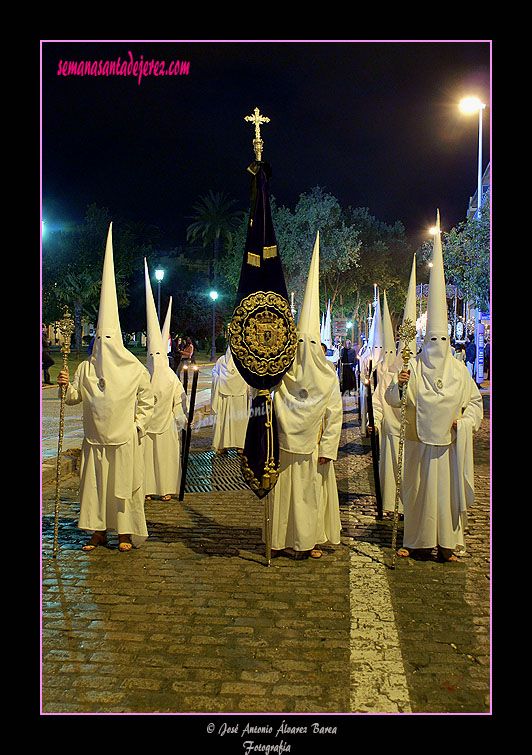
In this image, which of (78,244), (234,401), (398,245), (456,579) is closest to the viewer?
(456,579)

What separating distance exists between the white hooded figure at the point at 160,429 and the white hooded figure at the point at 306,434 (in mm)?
2694

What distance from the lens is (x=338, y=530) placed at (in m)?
6.49

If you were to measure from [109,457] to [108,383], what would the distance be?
2.66 ft

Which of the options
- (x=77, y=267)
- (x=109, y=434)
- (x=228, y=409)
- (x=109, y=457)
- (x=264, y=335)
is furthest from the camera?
(x=77, y=267)

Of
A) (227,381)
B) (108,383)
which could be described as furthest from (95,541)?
(227,381)

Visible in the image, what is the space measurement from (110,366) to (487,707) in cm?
460

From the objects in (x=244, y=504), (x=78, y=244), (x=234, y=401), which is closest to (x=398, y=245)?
(x=78, y=244)

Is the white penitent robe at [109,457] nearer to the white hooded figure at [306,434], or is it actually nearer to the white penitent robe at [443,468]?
the white hooded figure at [306,434]

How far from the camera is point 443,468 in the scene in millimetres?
6164

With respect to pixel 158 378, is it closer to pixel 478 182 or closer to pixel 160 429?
pixel 160 429

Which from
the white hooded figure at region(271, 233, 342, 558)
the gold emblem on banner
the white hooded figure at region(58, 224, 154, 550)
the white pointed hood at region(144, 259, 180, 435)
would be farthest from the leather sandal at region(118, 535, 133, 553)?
the gold emblem on banner

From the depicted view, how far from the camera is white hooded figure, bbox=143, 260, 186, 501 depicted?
27.5 feet

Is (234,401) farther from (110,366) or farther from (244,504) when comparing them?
(110,366)

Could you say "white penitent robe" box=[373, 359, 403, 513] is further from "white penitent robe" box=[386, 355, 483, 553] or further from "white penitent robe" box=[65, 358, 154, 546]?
"white penitent robe" box=[65, 358, 154, 546]
